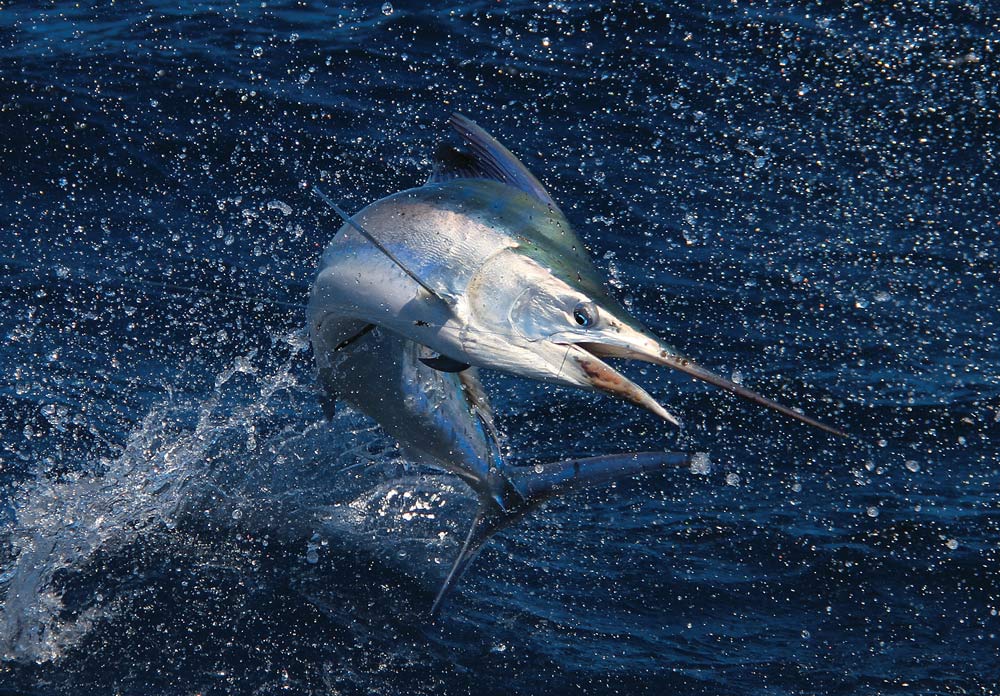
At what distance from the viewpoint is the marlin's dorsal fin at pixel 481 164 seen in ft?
10.5

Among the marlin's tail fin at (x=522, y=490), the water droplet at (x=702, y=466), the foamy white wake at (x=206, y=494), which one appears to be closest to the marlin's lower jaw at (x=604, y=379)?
the marlin's tail fin at (x=522, y=490)

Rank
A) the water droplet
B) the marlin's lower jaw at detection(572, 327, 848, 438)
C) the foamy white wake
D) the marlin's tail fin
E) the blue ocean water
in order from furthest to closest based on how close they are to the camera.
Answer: the water droplet < the foamy white wake < the blue ocean water < the marlin's tail fin < the marlin's lower jaw at detection(572, 327, 848, 438)

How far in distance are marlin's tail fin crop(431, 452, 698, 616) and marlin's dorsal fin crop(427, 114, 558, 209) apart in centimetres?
96

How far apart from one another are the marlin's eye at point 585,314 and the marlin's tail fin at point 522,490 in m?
1.13

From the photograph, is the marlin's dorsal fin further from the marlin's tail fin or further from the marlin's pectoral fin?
the marlin's tail fin

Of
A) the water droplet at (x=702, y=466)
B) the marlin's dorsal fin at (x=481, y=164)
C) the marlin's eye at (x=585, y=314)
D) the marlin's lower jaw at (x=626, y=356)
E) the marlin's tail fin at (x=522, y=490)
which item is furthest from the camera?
the water droplet at (x=702, y=466)

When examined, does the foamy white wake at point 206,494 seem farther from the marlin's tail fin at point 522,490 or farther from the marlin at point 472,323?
the marlin at point 472,323

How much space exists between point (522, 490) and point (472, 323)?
1189mm

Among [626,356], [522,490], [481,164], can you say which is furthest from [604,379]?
[522,490]

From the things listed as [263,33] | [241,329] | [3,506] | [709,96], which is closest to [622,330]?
[3,506]

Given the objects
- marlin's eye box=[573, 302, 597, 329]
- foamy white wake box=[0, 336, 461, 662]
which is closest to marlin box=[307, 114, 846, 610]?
marlin's eye box=[573, 302, 597, 329]

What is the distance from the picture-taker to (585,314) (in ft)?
8.21

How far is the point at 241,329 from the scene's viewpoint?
19.3 ft

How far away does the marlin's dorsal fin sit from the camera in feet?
10.5
